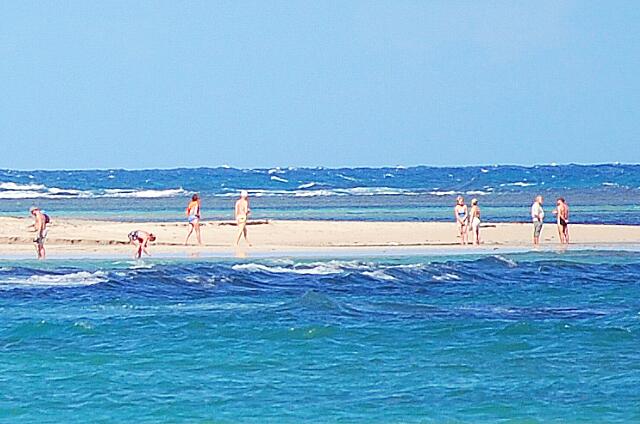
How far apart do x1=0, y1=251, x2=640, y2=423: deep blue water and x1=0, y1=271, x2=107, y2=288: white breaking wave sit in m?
0.04

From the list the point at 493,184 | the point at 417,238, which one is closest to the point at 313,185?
the point at 493,184

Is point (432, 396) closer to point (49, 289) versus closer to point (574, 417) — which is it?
point (574, 417)

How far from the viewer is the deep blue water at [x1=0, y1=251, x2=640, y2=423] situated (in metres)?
13.0

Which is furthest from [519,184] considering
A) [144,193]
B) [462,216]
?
[462,216]

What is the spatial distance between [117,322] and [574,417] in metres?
7.86

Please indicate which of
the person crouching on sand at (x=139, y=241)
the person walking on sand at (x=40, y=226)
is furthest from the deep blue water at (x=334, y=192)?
the person walking on sand at (x=40, y=226)

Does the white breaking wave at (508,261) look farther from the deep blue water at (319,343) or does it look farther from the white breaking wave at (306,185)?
the white breaking wave at (306,185)

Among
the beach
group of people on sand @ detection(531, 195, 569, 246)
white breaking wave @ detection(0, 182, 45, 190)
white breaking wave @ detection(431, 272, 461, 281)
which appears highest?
group of people on sand @ detection(531, 195, 569, 246)

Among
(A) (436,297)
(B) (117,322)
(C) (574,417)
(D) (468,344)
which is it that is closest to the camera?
(C) (574,417)

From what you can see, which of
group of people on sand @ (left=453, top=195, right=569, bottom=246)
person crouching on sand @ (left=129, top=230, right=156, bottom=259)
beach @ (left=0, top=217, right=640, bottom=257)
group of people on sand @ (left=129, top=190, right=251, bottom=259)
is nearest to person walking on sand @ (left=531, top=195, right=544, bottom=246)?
group of people on sand @ (left=453, top=195, right=569, bottom=246)

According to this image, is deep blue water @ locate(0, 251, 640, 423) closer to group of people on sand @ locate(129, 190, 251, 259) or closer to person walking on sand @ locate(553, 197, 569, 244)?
group of people on sand @ locate(129, 190, 251, 259)

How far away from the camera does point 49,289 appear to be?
22.0m

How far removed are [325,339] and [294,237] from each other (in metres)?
17.1

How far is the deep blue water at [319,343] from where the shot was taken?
1296 centimetres
